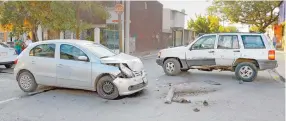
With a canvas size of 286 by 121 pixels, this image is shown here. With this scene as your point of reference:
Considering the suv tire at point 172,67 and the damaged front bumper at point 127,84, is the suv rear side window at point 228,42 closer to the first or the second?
the suv tire at point 172,67

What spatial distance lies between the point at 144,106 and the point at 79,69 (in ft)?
6.68

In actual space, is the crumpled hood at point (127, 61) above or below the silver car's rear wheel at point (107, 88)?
above

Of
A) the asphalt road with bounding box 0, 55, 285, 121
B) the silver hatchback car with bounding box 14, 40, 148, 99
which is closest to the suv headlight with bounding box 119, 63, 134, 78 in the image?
the silver hatchback car with bounding box 14, 40, 148, 99

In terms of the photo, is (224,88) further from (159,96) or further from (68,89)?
(68,89)

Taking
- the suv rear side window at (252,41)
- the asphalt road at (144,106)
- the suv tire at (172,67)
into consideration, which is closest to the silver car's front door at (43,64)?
the asphalt road at (144,106)

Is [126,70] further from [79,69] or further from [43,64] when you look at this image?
[43,64]

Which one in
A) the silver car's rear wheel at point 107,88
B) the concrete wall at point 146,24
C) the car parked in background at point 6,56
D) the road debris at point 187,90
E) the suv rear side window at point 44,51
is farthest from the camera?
the concrete wall at point 146,24

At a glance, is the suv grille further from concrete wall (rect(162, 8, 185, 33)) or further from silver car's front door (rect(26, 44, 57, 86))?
concrete wall (rect(162, 8, 185, 33))

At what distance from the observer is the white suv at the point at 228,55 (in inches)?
376

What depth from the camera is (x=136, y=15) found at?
2702cm

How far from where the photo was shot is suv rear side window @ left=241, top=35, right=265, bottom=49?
31.5ft

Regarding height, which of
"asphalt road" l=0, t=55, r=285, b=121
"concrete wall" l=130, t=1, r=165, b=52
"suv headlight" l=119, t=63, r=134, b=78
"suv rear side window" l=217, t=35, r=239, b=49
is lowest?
"asphalt road" l=0, t=55, r=285, b=121

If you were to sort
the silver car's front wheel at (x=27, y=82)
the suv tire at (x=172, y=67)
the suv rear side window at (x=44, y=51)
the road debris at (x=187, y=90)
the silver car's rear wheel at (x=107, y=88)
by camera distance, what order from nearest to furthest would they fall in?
1. the road debris at (x=187, y=90)
2. the silver car's rear wheel at (x=107, y=88)
3. the suv rear side window at (x=44, y=51)
4. the silver car's front wheel at (x=27, y=82)
5. the suv tire at (x=172, y=67)

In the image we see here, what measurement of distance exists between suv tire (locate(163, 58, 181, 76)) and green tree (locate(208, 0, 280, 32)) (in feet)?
104
